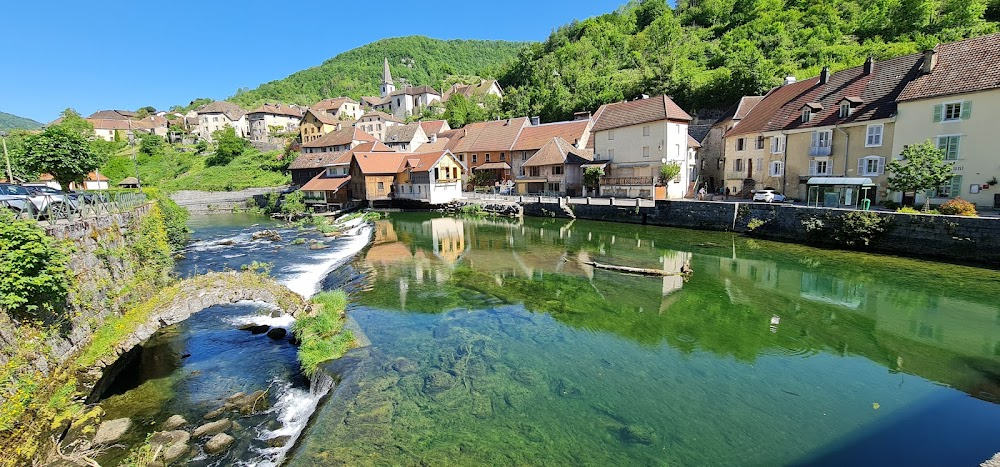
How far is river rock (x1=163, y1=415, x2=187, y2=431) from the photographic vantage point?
9387 millimetres

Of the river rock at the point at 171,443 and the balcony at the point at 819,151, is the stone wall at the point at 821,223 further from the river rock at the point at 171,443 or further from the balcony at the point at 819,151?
the river rock at the point at 171,443

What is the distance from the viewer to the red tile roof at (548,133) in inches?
1988

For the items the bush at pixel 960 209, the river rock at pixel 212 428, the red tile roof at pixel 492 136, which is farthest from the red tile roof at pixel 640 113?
the river rock at pixel 212 428

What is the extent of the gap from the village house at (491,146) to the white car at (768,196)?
29311 mm

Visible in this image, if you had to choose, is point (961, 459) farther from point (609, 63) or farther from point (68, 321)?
point (609, 63)

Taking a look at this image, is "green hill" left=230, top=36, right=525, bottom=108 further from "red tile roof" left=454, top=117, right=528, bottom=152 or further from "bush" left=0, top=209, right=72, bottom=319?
"bush" left=0, top=209, right=72, bottom=319

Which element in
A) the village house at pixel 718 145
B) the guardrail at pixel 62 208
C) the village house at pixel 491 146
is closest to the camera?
the guardrail at pixel 62 208

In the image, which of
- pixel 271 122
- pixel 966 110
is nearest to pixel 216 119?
pixel 271 122

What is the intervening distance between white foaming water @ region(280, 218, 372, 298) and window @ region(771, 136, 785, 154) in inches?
1280

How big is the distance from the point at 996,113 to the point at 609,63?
6613 centimetres

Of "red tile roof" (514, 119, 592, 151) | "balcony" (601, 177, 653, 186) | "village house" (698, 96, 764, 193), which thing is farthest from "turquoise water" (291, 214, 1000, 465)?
"red tile roof" (514, 119, 592, 151)

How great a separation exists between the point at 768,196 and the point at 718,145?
45.0ft

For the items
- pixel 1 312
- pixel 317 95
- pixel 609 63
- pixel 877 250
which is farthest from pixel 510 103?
pixel 317 95

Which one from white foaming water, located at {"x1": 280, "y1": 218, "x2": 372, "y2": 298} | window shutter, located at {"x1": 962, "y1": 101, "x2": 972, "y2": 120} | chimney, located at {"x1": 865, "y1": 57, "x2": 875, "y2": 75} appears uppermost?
chimney, located at {"x1": 865, "y1": 57, "x2": 875, "y2": 75}
